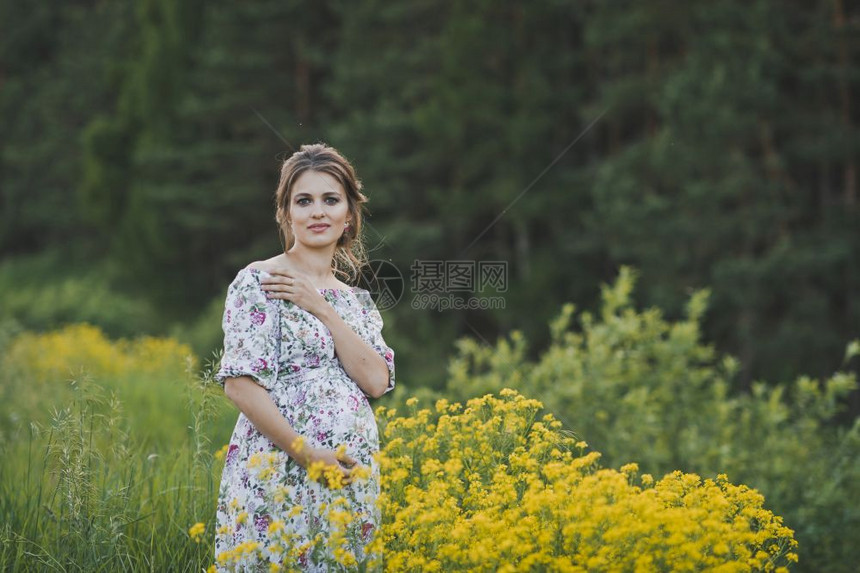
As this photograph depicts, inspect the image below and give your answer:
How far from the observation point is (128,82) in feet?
68.0

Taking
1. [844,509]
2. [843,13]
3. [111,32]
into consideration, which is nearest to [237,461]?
[844,509]

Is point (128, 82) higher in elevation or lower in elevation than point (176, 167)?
higher

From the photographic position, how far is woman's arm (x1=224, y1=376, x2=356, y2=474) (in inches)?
93.2

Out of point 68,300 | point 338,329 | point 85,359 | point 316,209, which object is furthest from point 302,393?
point 68,300

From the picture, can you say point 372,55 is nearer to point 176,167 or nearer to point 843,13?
point 176,167

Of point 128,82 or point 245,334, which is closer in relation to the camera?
point 245,334

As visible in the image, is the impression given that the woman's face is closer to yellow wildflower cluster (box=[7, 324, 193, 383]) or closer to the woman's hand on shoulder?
the woman's hand on shoulder

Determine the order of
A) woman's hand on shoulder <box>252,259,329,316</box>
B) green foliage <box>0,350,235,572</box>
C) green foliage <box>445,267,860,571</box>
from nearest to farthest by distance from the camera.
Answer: woman's hand on shoulder <box>252,259,329,316</box> → green foliage <box>0,350,235,572</box> → green foliage <box>445,267,860,571</box>

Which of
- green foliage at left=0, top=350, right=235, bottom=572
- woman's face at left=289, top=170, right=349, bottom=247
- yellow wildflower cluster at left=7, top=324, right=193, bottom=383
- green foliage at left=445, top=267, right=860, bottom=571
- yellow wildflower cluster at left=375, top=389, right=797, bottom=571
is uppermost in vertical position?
yellow wildflower cluster at left=7, top=324, right=193, bottom=383

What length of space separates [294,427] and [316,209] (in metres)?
0.67

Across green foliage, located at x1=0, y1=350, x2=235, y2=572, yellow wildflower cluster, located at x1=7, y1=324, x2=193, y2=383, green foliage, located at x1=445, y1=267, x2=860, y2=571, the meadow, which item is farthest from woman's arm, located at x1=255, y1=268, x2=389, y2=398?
yellow wildflower cluster, located at x1=7, y1=324, x2=193, y2=383

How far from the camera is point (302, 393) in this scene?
2.50 meters

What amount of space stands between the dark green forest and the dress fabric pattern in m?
7.81

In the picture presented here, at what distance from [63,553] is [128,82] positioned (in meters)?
19.9
